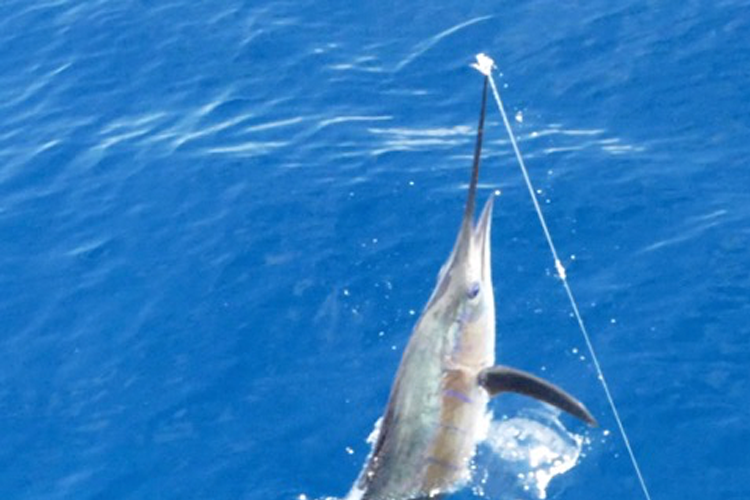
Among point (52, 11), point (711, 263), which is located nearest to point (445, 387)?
point (711, 263)

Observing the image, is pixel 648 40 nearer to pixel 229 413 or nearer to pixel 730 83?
pixel 730 83

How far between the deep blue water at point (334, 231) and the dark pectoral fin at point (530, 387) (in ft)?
3.63

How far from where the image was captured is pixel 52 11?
18.3 m

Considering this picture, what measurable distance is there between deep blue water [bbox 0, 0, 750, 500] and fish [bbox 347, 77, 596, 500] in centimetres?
86

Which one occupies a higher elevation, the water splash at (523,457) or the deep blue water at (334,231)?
the deep blue water at (334,231)

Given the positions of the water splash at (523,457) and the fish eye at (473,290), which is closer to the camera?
the fish eye at (473,290)

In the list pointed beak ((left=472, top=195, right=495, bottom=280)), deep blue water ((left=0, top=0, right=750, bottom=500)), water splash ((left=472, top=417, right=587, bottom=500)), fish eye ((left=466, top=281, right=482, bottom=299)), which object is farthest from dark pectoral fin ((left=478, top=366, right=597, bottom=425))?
deep blue water ((left=0, top=0, right=750, bottom=500))

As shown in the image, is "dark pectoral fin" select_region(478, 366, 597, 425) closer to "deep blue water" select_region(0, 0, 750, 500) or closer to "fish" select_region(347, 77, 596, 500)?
"fish" select_region(347, 77, 596, 500)

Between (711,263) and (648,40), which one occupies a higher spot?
(648,40)

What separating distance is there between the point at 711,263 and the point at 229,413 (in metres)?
4.60

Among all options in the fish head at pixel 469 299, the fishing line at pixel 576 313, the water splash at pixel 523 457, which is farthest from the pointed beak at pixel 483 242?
the water splash at pixel 523 457

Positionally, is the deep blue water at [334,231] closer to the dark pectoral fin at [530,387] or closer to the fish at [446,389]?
the fish at [446,389]

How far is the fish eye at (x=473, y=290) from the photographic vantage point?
960cm

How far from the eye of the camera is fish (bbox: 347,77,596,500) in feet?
31.0
